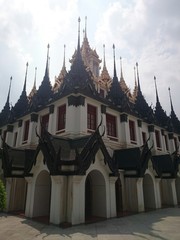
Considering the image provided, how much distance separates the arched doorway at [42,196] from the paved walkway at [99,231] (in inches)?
53.6

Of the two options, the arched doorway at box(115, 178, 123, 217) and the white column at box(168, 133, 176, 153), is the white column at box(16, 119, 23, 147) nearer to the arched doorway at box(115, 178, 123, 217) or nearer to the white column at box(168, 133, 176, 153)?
the arched doorway at box(115, 178, 123, 217)

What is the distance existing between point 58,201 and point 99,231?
2804mm

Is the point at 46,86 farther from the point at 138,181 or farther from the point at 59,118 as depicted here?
the point at 138,181

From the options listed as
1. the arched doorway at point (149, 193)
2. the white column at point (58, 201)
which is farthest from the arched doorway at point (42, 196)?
the arched doorway at point (149, 193)

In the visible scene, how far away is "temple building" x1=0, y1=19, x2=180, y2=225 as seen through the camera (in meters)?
11.7

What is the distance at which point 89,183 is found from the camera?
556 inches

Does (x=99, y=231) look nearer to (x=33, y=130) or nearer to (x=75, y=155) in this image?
(x=75, y=155)

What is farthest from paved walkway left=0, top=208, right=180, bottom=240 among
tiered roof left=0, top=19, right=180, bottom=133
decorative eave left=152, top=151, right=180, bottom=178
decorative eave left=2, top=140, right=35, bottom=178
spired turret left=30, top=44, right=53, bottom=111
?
spired turret left=30, top=44, right=53, bottom=111

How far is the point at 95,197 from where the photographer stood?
44.0 ft

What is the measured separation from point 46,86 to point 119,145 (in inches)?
465

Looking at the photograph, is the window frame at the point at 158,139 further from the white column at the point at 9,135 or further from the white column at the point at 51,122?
the white column at the point at 9,135

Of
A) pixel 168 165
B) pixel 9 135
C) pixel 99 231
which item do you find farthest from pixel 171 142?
pixel 99 231

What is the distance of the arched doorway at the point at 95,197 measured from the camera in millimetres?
12859

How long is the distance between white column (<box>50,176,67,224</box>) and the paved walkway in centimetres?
55
